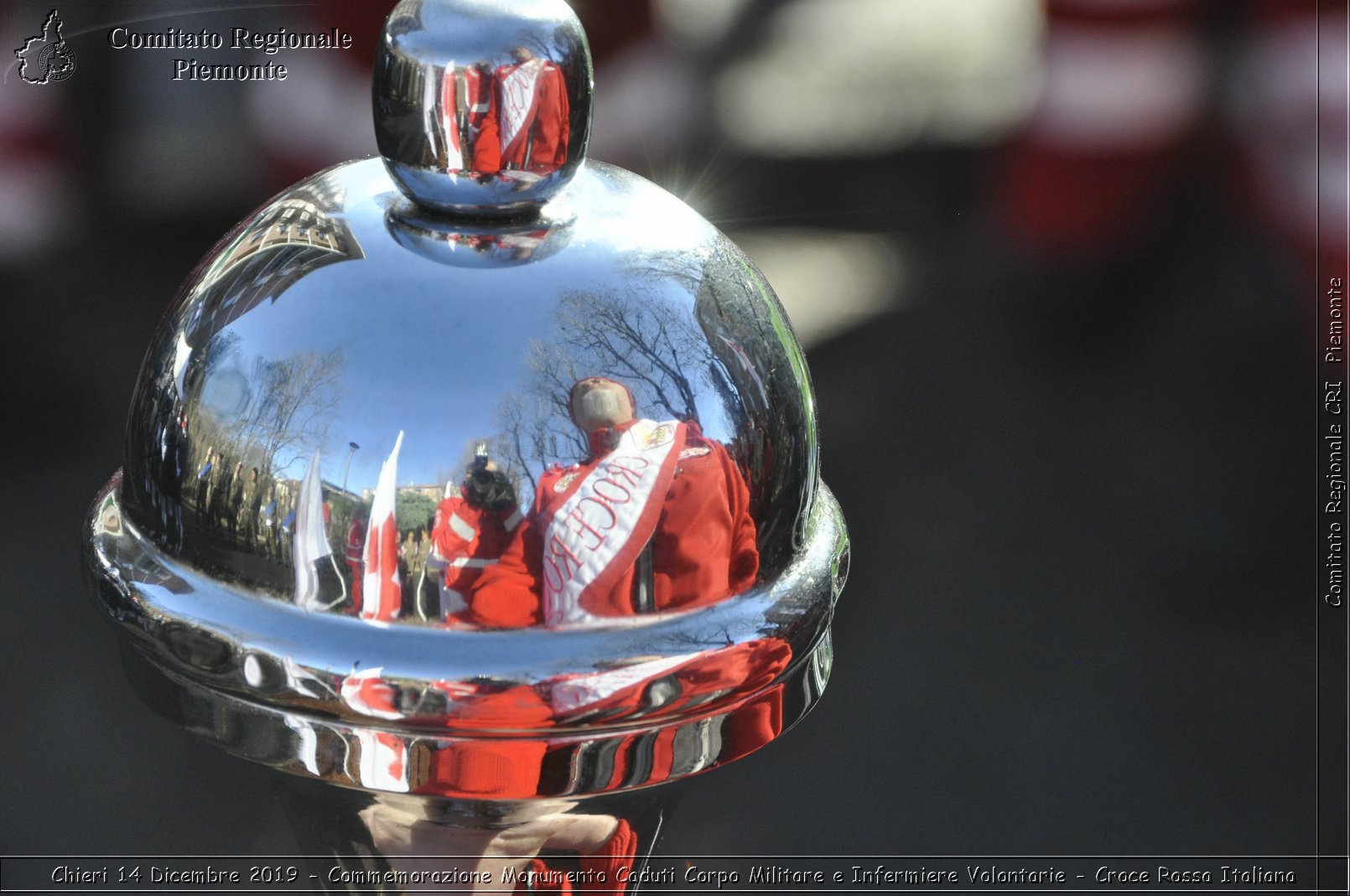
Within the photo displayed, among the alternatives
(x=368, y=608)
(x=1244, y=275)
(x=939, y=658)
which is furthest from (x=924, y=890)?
(x=1244, y=275)

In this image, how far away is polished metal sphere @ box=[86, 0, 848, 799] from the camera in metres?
0.61

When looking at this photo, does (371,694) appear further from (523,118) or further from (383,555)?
(523,118)

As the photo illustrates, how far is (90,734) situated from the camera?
87.8 inches

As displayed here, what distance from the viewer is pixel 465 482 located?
61 centimetres

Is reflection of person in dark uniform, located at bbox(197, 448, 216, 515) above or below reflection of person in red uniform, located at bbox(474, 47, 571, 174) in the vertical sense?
below

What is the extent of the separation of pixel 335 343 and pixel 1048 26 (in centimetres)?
356

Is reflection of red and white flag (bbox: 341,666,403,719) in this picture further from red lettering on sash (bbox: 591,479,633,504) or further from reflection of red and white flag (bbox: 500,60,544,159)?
reflection of red and white flag (bbox: 500,60,544,159)

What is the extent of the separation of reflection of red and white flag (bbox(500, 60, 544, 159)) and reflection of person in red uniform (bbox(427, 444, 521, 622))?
15cm

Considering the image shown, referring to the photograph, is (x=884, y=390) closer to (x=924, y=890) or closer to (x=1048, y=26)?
(x=1048, y=26)
